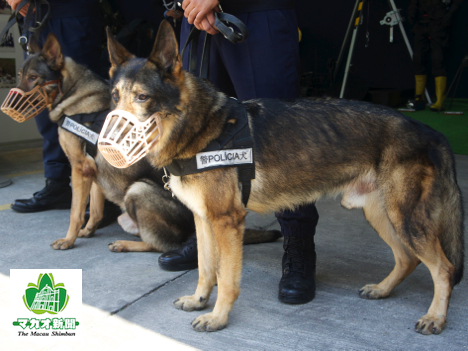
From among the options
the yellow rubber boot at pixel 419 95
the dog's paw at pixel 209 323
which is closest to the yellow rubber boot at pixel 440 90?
the yellow rubber boot at pixel 419 95

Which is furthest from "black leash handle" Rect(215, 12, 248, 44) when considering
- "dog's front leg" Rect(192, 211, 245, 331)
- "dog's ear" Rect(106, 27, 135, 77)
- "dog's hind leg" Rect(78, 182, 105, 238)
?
"dog's hind leg" Rect(78, 182, 105, 238)

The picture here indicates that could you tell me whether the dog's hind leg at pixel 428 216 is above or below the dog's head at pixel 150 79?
below

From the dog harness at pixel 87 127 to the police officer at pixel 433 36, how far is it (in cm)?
653

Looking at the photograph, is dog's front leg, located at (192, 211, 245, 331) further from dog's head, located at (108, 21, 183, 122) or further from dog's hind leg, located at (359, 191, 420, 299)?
dog's hind leg, located at (359, 191, 420, 299)

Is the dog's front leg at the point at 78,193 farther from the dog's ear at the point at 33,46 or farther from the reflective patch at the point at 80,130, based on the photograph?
the dog's ear at the point at 33,46

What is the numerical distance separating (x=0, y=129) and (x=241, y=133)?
5.75m

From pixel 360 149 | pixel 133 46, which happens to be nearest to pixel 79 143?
pixel 360 149

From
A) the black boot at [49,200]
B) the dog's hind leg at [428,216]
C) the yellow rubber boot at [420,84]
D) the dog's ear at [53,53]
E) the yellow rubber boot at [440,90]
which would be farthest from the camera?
the yellow rubber boot at [420,84]

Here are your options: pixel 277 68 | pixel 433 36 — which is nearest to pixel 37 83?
pixel 277 68

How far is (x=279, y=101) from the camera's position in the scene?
217 centimetres

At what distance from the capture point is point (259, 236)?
10.3ft

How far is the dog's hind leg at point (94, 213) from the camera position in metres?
3.30

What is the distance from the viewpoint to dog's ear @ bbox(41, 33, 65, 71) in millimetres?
2922

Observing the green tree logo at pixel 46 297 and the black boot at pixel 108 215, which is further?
the black boot at pixel 108 215
